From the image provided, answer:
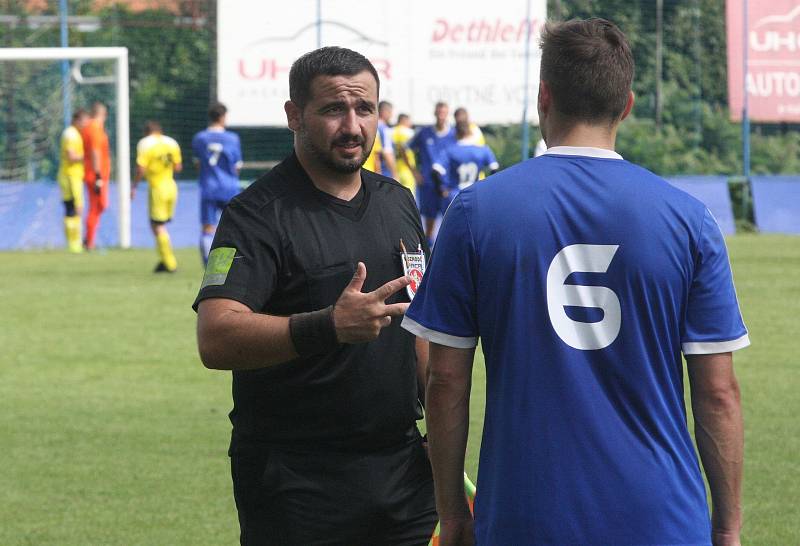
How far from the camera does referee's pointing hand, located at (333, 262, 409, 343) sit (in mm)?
3619

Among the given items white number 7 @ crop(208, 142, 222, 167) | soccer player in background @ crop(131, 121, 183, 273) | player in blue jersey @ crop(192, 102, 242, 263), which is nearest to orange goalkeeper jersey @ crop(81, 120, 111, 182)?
soccer player in background @ crop(131, 121, 183, 273)

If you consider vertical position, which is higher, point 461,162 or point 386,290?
point 386,290

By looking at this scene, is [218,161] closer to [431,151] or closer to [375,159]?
[375,159]

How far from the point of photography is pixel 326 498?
407 centimetres

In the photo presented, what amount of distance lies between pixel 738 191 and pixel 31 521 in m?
22.6

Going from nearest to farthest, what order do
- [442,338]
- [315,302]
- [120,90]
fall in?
[442,338], [315,302], [120,90]

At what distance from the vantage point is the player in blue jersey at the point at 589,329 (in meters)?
2.99

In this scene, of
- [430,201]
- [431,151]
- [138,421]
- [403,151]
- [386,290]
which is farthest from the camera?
[403,151]

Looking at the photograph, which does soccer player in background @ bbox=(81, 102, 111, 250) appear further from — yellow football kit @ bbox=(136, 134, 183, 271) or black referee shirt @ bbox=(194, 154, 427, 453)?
black referee shirt @ bbox=(194, 154, 427, 453)

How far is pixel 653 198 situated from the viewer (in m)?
3.02

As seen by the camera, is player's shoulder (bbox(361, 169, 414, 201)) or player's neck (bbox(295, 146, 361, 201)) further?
player's shoulder (bbox(361, 169, 414, 201))

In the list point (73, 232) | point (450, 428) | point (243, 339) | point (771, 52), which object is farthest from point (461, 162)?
point (450, 428)

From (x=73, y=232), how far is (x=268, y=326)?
68.5 ft

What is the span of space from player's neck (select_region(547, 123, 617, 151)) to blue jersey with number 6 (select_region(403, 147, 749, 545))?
24 mm
